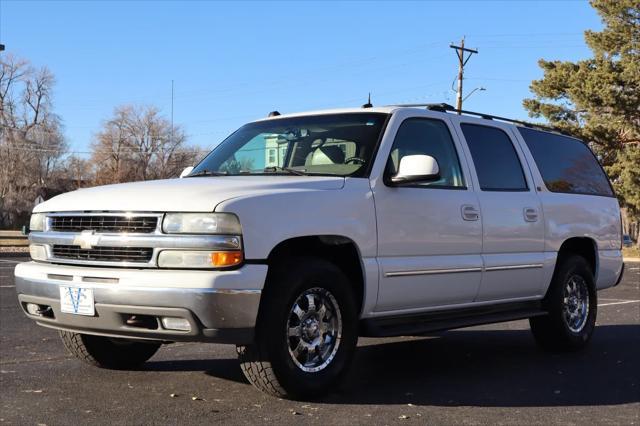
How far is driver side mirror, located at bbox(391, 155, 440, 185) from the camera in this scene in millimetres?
5418

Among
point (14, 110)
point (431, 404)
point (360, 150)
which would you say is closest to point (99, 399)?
point (431, 404)

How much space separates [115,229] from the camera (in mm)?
4805

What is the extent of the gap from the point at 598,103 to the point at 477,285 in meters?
33.9

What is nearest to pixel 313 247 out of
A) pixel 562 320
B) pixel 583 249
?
pixel 562 320

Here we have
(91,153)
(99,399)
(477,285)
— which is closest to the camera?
(99,399)

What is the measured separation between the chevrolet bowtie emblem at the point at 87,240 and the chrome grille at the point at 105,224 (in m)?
0.04

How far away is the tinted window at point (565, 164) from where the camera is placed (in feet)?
24.5

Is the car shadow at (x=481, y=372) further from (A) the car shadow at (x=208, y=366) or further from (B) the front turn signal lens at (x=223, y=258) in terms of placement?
(B) the front turn signal lens at (x=223, y=258)

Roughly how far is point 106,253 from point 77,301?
0.34 meters

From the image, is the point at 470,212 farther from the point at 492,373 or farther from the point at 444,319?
the point at 492,373

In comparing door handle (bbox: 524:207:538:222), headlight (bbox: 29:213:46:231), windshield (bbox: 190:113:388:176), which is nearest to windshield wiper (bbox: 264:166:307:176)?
windshield (bbox: 190:113:388:176)

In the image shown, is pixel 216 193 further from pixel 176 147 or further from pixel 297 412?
pixel 176 147

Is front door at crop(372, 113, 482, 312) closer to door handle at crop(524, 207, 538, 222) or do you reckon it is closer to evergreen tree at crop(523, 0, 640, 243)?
door handle at crop(524, 207, 538, 222)

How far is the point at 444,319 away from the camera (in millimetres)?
5984
